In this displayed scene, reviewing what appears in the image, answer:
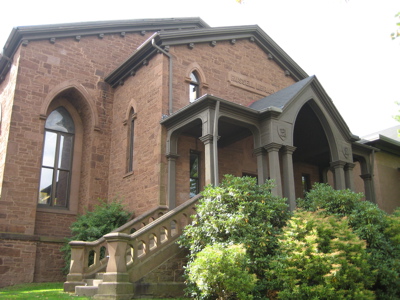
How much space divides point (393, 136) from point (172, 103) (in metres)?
15.8

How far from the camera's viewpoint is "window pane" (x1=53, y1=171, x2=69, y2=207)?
615 inches

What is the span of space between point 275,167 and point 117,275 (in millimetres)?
5267

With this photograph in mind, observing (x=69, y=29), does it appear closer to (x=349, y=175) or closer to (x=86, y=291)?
(x=86, y=291)

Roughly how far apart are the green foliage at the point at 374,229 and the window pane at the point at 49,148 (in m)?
9.47

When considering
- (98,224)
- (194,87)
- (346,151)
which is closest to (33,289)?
(98,224)

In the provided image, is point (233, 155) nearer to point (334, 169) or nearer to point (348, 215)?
point (334, 169)

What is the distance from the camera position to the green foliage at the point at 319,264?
308 inches

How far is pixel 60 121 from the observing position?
16312mm

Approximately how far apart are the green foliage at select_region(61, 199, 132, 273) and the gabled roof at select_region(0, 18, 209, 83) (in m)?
6.90

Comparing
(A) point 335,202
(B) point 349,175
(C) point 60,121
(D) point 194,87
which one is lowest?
(A) point 335,202

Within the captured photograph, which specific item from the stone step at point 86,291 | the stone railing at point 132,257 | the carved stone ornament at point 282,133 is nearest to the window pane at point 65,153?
the stone railing at point 132,257

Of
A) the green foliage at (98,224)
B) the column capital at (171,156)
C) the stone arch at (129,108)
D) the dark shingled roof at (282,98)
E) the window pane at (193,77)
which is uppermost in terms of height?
the window pane at (193,77)

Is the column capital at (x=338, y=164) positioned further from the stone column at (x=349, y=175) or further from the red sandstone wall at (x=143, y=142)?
the red sandstone wall at (x=143, y=142)

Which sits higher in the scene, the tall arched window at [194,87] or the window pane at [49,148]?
the tall arched window at [194,87]
